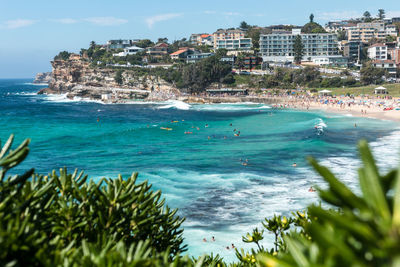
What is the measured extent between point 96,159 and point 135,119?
131ft

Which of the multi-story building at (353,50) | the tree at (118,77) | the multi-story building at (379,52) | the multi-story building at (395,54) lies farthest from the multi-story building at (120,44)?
the multi-story building at (395,54)

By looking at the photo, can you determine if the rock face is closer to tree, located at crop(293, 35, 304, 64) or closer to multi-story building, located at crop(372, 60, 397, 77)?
tree, located at crop(293, 35, 304, 64)

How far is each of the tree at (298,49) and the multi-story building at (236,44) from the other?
66.0ft

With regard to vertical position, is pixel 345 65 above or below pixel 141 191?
above

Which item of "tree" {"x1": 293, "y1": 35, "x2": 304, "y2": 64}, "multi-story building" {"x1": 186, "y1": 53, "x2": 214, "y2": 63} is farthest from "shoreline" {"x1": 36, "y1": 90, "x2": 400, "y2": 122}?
"tree" {"x1": 293, "y1": 35, "x2": 304, "y2": 64}

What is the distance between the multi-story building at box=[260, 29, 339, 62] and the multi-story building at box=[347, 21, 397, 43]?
993 inches

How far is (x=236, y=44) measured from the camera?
16100cm

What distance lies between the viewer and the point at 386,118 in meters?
72.6

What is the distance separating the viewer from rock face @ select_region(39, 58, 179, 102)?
13450 centimetres

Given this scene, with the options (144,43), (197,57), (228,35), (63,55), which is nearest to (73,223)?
(197,57)

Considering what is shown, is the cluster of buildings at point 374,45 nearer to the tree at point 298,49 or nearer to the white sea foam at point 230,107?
the tree at point 298,49

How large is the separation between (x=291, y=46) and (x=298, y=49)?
37.3 feet

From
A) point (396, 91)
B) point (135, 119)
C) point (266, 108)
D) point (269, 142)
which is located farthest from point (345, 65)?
point (269, 142)

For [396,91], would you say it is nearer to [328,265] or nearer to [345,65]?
[345,65]
